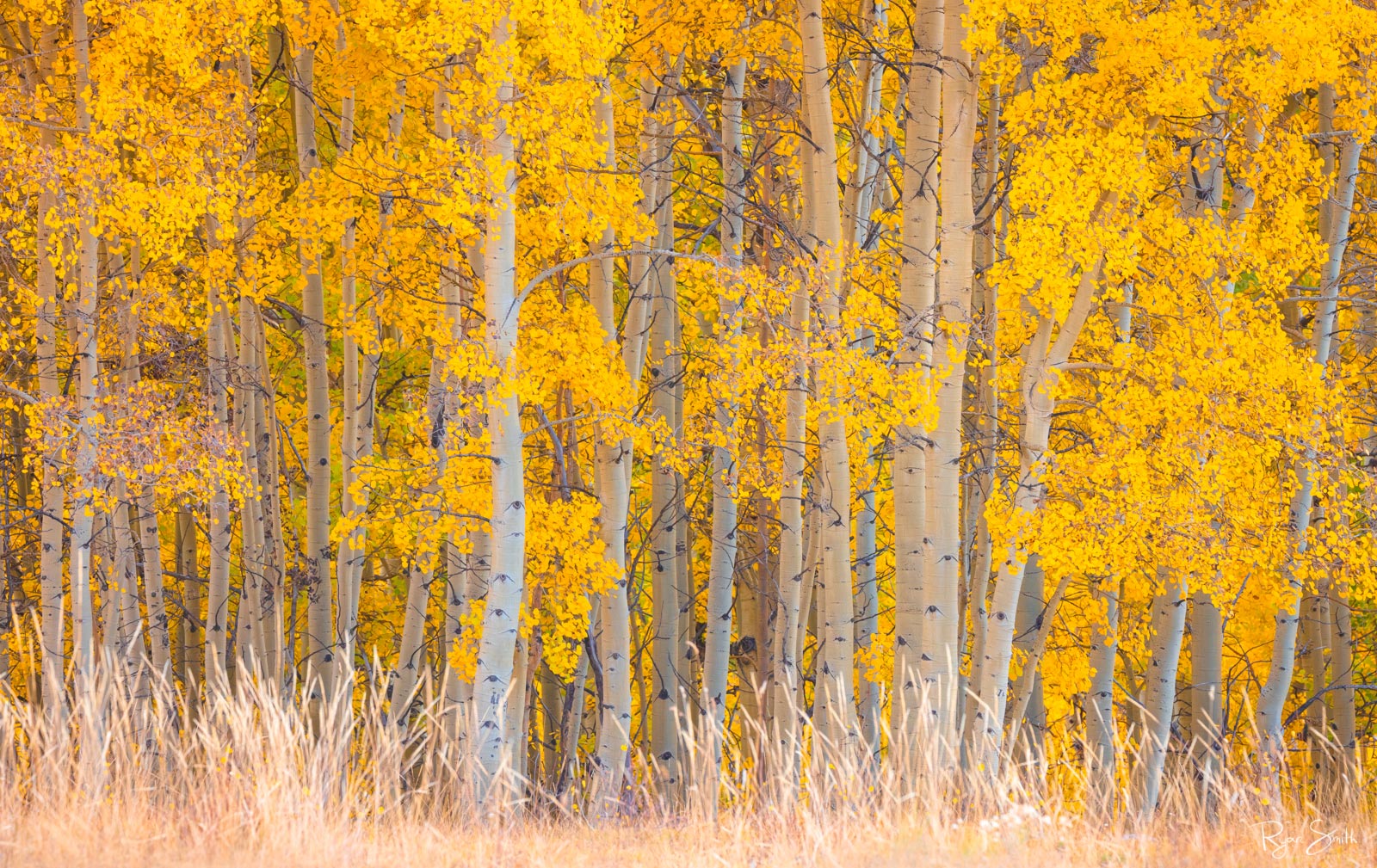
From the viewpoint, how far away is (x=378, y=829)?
4910mm

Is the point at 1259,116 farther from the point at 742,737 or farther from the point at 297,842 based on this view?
the point at 742,737

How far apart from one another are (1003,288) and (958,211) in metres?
0.55

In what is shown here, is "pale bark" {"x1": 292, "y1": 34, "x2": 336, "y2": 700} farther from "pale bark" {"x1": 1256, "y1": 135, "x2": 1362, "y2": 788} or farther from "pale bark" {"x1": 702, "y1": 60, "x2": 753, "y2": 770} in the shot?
"pale bark" {"x1": 1256, "y1": 135, "x2": 1362, "y2": 788}

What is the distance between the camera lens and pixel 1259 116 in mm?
8086

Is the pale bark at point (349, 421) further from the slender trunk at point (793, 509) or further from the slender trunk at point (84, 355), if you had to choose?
the slender trunk at point (793, 509)

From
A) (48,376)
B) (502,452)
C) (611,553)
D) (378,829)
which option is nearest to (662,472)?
(611,553)

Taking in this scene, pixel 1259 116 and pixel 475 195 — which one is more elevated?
pixel 1259 116

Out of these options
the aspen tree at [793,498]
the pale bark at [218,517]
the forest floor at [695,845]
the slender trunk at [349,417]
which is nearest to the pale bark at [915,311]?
the aspen tree at [793,498]

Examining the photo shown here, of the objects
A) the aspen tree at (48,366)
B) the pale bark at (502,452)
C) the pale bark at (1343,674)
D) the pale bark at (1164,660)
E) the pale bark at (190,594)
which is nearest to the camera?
the pale bark at (502,452)

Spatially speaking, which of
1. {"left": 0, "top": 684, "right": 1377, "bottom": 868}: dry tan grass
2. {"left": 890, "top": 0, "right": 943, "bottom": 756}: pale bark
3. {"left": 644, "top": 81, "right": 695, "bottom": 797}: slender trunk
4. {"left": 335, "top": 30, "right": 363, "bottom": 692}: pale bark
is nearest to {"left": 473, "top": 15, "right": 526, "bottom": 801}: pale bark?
{"left": 644, "top": 81, "right": 695, "bottom": 797}: slender trunk

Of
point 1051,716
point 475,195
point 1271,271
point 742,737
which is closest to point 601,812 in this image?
point 475,195
